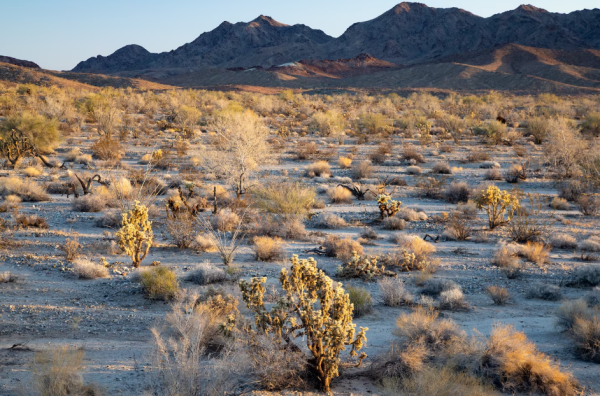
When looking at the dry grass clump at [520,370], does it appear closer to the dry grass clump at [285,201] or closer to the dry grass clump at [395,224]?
the dry grass clump at [395,224]

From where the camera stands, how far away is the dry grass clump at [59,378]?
167 inches

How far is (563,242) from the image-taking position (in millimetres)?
10234

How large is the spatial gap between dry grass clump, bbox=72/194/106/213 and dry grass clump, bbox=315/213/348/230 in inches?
224

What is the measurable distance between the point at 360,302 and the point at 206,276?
8.76ft

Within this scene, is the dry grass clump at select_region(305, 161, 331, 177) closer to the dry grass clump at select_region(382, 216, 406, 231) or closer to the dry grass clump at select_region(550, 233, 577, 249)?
the dry grass clump at select_region(382, 216, 406, 231)

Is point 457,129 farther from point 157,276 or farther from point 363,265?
point 157,276

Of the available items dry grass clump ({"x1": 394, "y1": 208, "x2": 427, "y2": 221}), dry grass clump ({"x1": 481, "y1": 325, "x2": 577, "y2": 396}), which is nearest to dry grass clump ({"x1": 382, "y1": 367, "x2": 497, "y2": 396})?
dry grass clump ({"x1": 481, "y1": 325, "x2": 577, "y2": 396})

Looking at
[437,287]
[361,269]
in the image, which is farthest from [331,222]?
[437,287]

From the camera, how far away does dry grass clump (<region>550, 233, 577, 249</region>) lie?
33.5 feet

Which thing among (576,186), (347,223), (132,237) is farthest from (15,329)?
(576,186)

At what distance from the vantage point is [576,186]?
47.7 feet

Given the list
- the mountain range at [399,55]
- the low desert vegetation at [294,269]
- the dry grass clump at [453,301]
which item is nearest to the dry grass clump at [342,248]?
the low desert vegetation at [294,269]

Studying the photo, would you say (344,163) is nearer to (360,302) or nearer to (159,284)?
(360,302)

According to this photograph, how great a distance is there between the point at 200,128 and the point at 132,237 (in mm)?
21252
